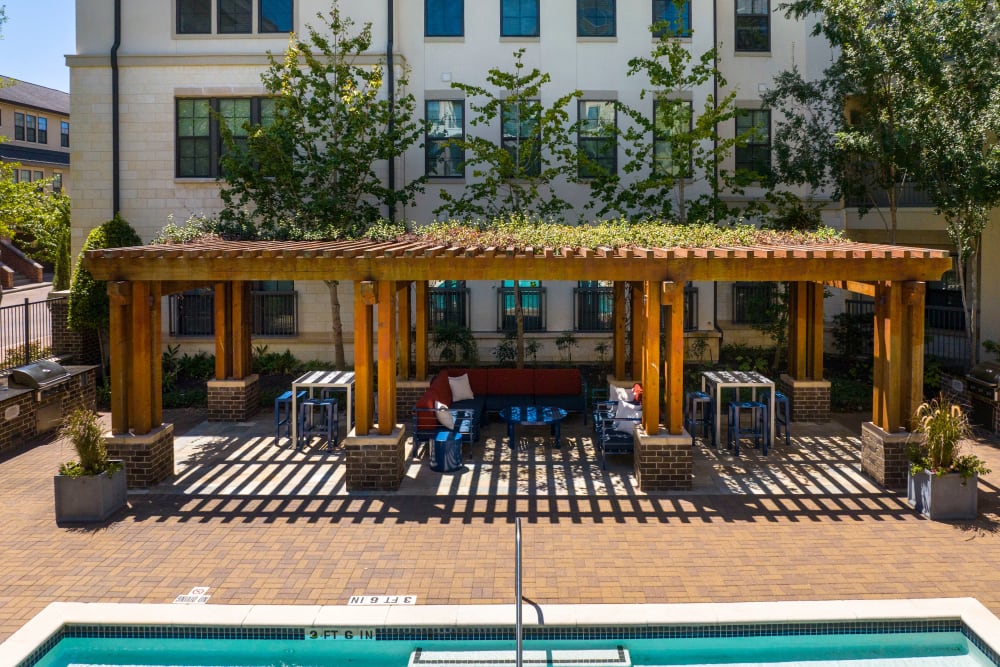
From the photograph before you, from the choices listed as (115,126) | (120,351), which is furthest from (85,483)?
(115,126)

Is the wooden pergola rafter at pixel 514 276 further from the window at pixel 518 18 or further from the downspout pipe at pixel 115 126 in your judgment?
the window at pixel 518 18

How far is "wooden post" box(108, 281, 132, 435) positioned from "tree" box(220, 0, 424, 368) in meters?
5.63

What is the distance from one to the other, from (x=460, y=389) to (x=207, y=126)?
9.93 meters

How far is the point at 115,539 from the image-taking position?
10.8 metres

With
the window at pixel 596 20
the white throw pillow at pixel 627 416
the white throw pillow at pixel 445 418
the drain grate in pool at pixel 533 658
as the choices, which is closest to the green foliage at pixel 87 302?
the white throw pillow at pixel 445 418

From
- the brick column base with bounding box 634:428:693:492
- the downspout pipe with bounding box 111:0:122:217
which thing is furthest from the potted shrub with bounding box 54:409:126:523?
the downspout pipe with bounding box 111:0:122:217

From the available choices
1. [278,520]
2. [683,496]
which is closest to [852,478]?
[683,496]

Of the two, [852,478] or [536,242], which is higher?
[536,242]

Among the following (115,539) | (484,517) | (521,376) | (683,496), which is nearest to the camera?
(115,539)

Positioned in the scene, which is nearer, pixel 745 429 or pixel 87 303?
pixel 745 429

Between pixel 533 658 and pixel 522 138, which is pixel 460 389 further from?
pixel 533 658

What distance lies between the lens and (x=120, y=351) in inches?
493

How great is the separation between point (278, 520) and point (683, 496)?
5481 millimetres

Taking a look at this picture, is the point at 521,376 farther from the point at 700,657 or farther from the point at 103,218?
the point at 103,218
